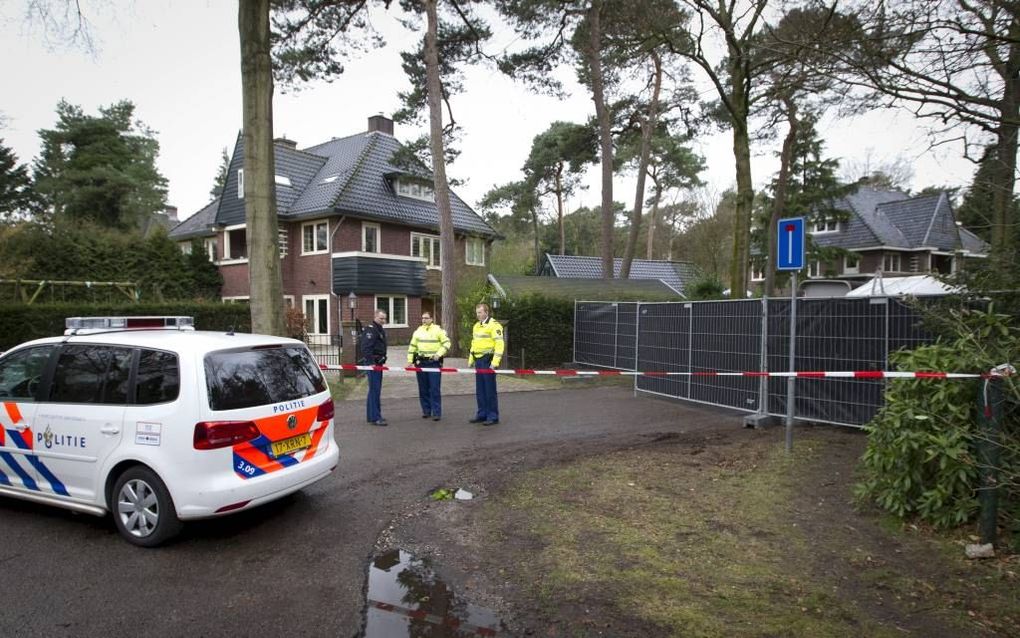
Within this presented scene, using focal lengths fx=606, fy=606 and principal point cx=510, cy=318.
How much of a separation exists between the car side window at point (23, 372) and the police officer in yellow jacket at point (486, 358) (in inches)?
198

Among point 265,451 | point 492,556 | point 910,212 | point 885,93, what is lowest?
point 492,556

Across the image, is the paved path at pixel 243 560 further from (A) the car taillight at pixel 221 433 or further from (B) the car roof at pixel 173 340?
(B) the car roof at pixel 173 340

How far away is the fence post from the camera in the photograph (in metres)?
3.96

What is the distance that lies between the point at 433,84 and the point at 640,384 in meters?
11.1

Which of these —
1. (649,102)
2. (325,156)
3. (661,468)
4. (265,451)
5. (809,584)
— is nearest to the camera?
(809,584)

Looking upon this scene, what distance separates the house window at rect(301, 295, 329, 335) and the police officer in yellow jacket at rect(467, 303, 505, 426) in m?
19.3

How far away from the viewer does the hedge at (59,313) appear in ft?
51.8

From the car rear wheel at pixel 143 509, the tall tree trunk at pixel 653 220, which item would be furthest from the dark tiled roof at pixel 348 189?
the car rear wheel at pixel 143 509

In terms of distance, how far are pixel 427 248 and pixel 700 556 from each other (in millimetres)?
26646

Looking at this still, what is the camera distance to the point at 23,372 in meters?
4.95

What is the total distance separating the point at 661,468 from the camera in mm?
6430

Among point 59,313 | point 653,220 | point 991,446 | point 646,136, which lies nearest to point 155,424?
point 991,446

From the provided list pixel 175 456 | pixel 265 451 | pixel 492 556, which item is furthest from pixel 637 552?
pixel 175 456

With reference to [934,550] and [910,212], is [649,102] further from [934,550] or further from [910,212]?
[910,212]
